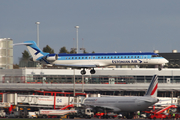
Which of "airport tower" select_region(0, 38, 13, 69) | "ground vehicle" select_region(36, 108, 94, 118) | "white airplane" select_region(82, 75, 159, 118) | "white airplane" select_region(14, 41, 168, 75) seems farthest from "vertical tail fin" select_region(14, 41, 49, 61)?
"airport tower" select_region(0, 38, 13, 69)

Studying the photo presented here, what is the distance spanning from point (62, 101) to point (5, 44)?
64712 millimetres

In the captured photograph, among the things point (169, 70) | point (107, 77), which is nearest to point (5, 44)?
point (107, 77)

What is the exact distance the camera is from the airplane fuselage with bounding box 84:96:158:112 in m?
74.4

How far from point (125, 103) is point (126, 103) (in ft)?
0.73

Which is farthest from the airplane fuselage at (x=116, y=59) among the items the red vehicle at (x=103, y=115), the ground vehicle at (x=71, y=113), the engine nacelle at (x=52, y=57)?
the red vehicle at (x=103, y=115)

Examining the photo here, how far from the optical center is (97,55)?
257 ft

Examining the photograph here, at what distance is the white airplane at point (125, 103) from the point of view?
74.5 metres

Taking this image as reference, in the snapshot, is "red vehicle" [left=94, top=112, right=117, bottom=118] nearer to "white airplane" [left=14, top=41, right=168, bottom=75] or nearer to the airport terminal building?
"white airplane" [left=14, top=41, right=168, bottom=75]

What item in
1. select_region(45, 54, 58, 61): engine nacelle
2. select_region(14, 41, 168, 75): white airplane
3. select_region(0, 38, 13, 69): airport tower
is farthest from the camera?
select_region(0, 38, 13, 69): airport tower

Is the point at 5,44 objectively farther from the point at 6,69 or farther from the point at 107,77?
the point at 107,77

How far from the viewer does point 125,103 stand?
248 feet

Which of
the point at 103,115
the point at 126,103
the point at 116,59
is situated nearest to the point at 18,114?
the point at 103,115

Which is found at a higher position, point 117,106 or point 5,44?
point 5,44

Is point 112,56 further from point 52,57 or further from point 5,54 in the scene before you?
point 5,54
